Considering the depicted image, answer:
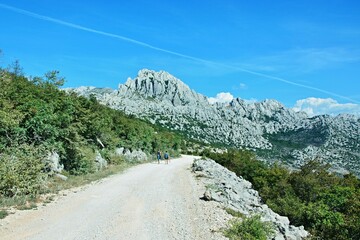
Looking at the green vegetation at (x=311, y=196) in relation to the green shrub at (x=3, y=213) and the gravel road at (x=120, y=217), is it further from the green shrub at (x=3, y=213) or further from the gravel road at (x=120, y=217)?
the green shrub at (x=3, y=213)

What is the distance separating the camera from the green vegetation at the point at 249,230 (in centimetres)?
1243

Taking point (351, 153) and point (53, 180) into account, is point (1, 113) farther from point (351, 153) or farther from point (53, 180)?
point (351, 153)

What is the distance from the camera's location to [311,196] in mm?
38844

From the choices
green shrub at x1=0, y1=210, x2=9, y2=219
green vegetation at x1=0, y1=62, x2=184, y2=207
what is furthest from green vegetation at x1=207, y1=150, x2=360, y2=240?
green shrub at x1=0, y1=210, x2=9, y2=219

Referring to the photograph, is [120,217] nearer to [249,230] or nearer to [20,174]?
[249,230]

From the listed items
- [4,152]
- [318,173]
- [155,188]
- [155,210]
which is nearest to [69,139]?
[4,152]

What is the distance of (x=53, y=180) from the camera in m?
23.0

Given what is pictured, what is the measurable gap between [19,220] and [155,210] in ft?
19.5

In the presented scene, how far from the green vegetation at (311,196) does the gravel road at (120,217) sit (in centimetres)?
1053

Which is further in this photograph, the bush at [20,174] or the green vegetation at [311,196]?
the green vegetation at [311,196]

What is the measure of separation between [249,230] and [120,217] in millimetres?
5642

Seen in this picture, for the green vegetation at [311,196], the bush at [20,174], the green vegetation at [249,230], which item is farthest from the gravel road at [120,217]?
the green vegetation at [311,196]

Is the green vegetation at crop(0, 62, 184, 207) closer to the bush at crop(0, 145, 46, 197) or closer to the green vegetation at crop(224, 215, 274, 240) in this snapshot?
the bush at crop(0, 145, 46, 197)

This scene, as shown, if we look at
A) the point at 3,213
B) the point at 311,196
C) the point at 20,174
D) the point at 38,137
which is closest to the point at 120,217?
the point at 3,213
